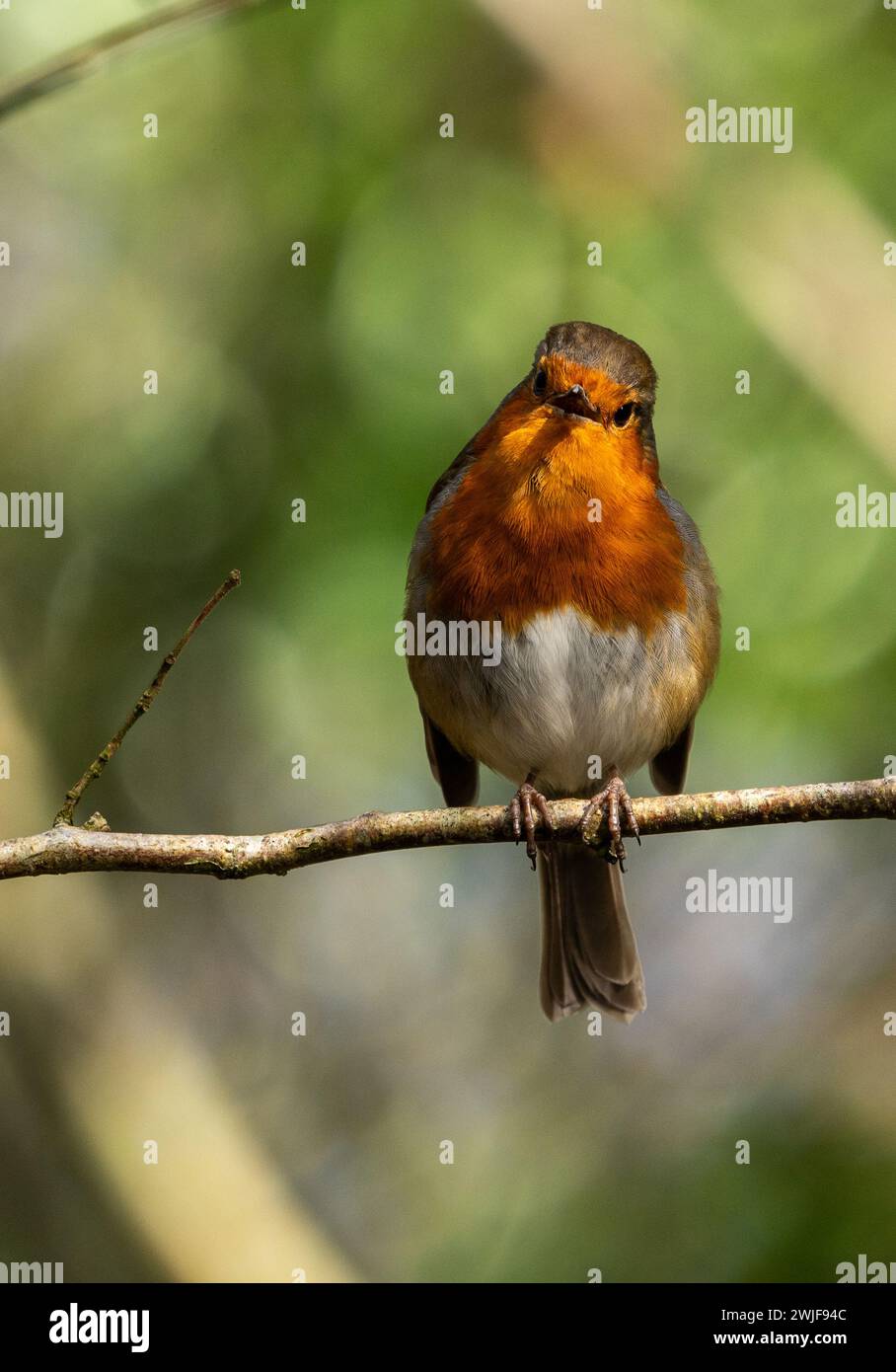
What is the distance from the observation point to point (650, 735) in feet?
16.5

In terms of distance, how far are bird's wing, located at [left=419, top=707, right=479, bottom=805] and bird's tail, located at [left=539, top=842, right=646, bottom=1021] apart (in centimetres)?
37

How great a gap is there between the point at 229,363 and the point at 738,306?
2.33m

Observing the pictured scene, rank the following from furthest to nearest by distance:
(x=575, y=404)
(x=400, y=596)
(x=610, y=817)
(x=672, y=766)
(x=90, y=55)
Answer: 1. (x=400, y=596)
2. (x=672, y=766)
3. (x=575, y=404)
4. (x=610, y=817)
5. (x=90, y=55)

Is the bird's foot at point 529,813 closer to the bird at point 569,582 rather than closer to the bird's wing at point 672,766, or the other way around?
the bird at point 569,582

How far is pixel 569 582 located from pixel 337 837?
1.42m

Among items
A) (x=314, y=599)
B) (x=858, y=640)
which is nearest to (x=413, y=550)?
(x=314, y=599)

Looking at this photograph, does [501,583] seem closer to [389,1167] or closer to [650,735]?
[650,735]

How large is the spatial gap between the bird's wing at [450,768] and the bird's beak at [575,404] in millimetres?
1319

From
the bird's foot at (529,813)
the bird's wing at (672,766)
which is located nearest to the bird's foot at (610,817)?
the bird's foot at (529,813)

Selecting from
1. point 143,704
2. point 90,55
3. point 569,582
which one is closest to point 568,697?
point 569,582

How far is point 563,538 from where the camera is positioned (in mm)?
4711

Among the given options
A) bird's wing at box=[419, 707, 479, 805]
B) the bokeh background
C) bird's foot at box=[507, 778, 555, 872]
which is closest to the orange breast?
bird's foot at box=[507, 778, 555, 872]

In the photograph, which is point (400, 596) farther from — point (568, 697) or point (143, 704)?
point (143, 704)

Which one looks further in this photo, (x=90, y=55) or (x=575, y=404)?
(x=575, y=404)
